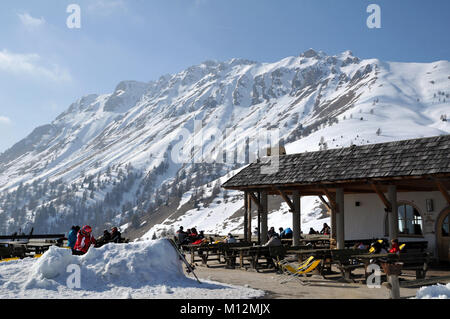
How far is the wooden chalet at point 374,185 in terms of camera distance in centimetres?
1311

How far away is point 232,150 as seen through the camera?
19900cm

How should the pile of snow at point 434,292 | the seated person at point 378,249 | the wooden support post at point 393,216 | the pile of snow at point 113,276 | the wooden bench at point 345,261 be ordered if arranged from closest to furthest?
the pile of snow at point 434,292 < the pile of snow at point 113,276 < the wooden bench at point 345,261 < the seated person at point 378,249 < the wooden support post at point 393,216

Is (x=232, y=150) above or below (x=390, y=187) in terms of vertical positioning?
above

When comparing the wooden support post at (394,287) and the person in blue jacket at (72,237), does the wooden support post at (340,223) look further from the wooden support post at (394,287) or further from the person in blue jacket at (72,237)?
the person in blue jacket at (72,237)

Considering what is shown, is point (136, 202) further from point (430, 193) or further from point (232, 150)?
point (430, 193)

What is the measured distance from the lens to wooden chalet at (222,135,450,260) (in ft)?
43.0

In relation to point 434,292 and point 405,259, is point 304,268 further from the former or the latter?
point 434,292

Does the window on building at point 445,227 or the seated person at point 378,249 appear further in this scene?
the window on building at point 445,227

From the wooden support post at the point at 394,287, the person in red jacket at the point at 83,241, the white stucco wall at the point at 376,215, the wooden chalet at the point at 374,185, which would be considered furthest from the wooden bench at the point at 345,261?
the person in red jacket at the point at 83,241

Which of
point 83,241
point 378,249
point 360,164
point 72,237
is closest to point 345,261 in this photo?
point 378,249

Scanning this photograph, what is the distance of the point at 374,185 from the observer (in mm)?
13398
